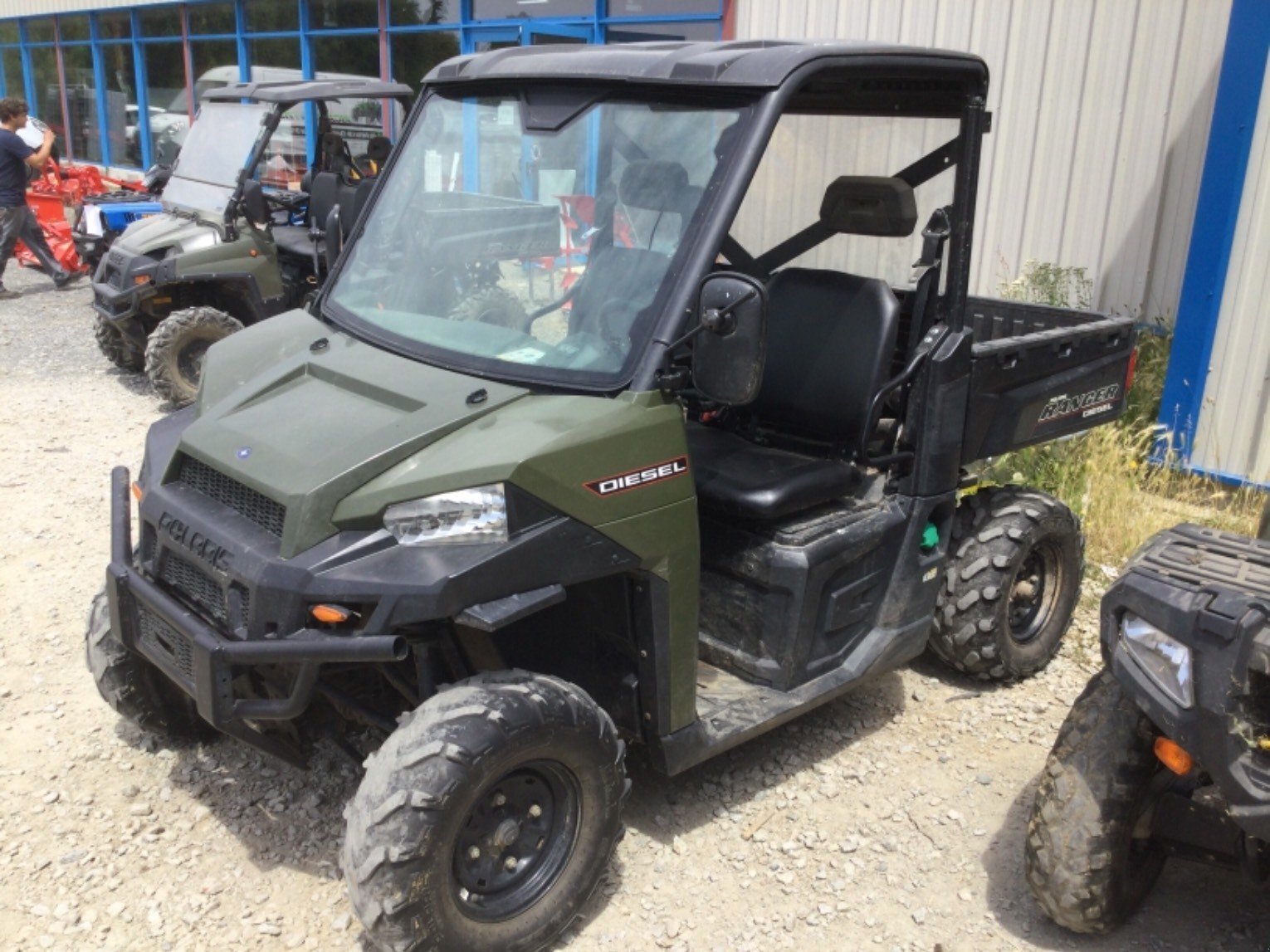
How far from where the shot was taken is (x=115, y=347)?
347 inches

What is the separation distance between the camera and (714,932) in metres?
3.12

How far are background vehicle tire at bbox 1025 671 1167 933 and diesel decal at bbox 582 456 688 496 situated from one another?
1.24 metres

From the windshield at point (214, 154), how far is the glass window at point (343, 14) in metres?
6.13

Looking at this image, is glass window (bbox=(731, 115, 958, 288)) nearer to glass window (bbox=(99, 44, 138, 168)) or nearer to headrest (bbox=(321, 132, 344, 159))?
headrest (bbox=(321, 132, 344, 159))

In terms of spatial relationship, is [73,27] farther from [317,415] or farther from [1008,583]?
[1008,583]

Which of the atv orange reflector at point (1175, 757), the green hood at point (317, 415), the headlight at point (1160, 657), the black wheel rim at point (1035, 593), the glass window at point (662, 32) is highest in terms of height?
the glass window at point (662, 32)

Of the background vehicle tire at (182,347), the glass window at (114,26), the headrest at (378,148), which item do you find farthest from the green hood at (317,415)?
the glass window at (114,26)

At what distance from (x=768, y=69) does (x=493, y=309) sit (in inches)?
38.9

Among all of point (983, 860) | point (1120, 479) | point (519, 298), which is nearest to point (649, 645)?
point (519, 298)

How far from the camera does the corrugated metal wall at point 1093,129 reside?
6.63m

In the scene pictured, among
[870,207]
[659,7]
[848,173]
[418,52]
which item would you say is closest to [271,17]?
[418,52]

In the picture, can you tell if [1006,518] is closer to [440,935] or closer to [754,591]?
[754,591]

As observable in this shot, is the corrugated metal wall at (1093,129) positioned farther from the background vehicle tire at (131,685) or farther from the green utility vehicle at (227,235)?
the background vehicle tire at (131,685)

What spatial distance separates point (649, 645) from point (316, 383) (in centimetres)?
120
